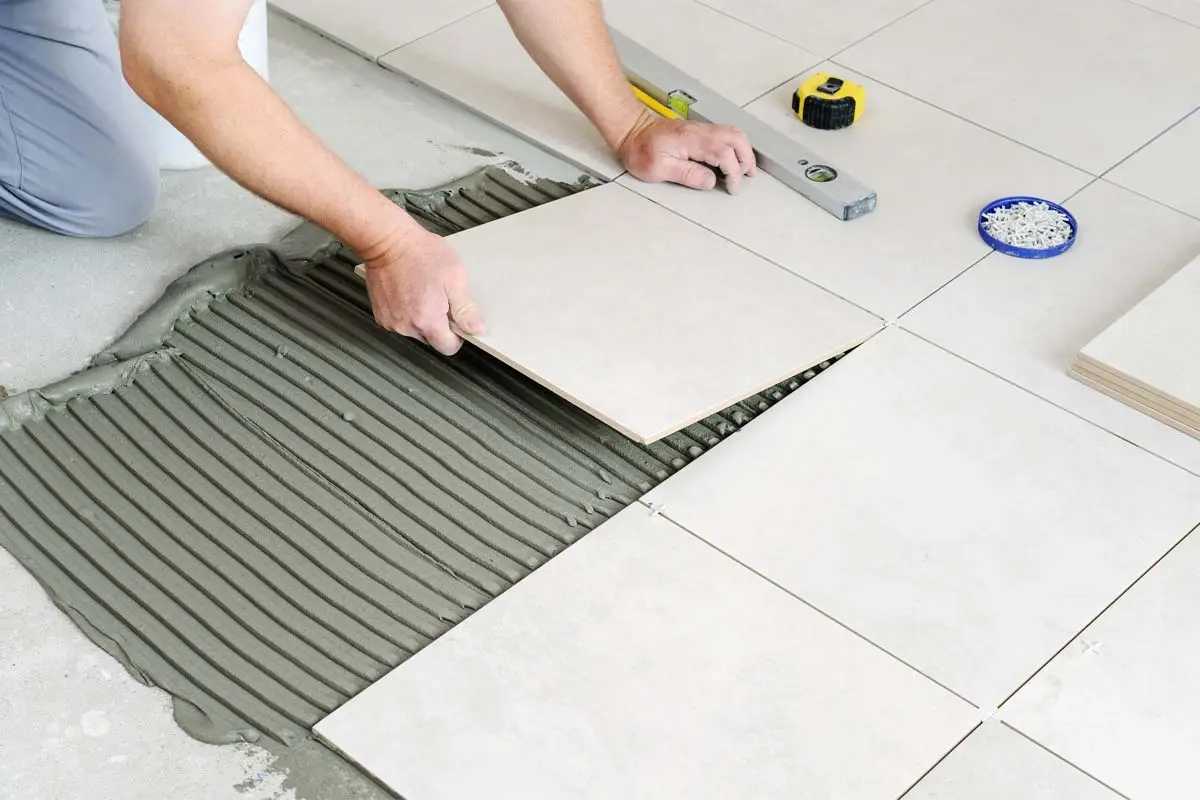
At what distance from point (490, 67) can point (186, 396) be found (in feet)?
3.52

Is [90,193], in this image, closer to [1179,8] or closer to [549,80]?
[549,80]

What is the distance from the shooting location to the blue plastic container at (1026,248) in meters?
2.41

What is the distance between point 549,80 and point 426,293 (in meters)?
0.90

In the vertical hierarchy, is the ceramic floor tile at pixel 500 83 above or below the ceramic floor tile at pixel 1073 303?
above

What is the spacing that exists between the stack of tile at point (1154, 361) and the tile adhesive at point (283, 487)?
0.43 metres

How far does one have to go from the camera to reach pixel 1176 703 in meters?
1.74

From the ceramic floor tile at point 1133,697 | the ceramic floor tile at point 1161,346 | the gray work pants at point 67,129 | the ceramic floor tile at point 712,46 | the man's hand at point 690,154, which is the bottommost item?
the ceramic floor tile at point 1133,697

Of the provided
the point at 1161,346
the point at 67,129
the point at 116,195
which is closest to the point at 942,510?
the point at 1161,346

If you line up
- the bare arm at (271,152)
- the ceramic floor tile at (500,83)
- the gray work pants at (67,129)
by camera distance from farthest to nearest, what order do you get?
1. the ceramic floor tile at (500,83)
2. the gray work pants at (67,129)
3. the bare arm at (271,152)

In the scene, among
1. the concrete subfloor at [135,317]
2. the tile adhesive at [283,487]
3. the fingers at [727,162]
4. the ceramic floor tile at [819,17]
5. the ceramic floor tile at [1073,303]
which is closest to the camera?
the concrete subfloor at [135,317]

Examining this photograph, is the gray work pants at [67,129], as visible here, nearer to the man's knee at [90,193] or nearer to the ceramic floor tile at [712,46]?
the man's knee at [90,193]

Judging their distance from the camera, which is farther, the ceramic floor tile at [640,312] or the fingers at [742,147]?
the fingers at [742,147]

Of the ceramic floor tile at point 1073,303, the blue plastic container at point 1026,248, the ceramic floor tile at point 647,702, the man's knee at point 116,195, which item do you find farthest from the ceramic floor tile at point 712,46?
the ceramic floor tile at point 647,702

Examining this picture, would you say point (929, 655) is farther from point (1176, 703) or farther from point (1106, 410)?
point (1106, 410)
